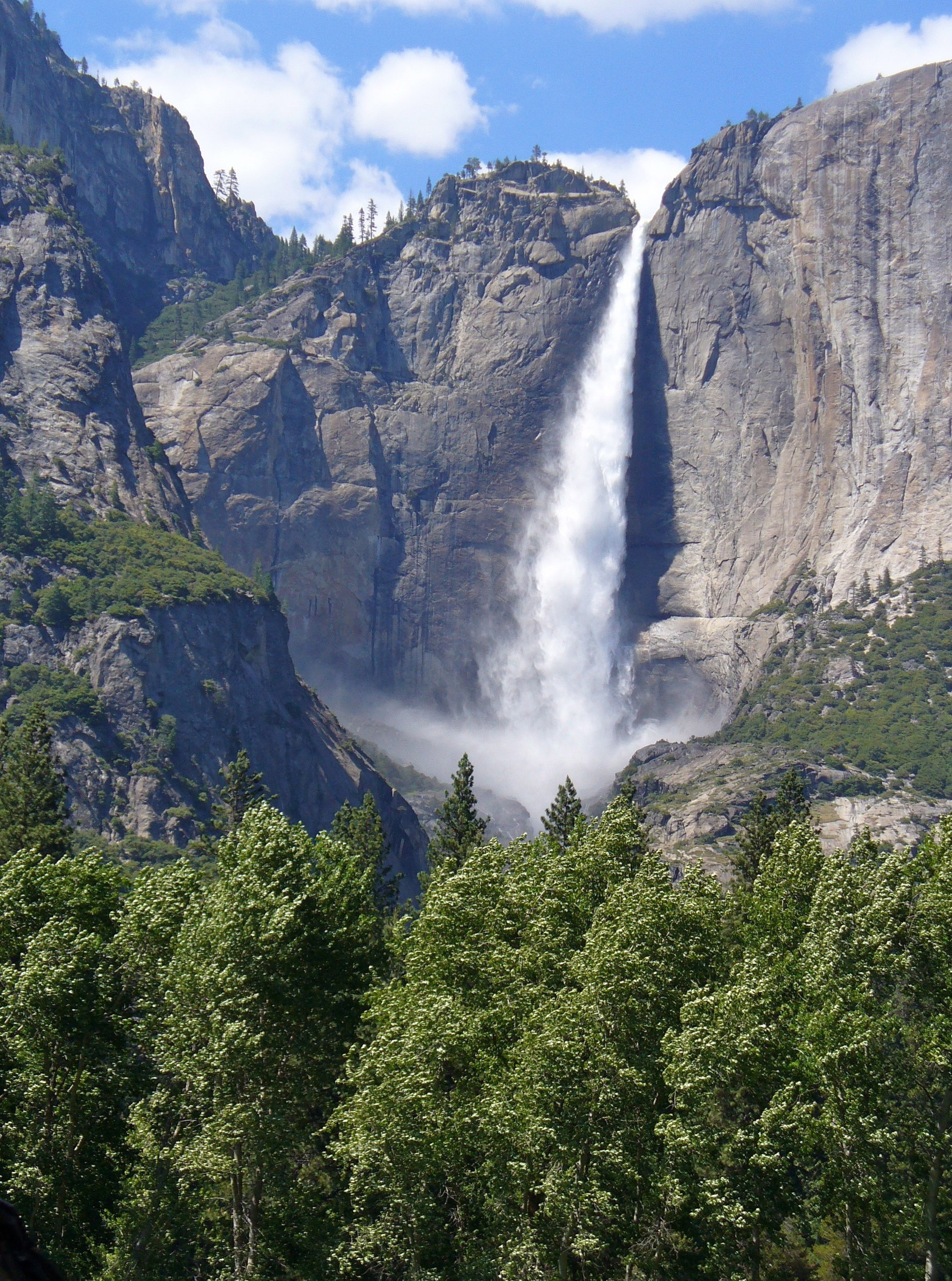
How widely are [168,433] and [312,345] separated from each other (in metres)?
26.9

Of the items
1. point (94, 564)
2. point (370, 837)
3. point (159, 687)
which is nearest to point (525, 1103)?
point (370, 837)

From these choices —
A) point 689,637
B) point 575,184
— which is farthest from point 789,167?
point 689,637

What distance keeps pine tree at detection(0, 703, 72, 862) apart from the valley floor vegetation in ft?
59.9

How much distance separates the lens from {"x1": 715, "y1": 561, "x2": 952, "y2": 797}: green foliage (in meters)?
129

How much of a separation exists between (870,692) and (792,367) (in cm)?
5304

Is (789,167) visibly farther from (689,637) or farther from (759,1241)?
(759,1241)

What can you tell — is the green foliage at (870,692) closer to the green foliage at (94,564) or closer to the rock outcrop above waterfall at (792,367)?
the rock outcrop above waterfall at (792,367)

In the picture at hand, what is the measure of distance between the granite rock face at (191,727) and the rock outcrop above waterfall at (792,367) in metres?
61.6

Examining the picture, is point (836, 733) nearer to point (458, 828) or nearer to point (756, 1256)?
point (458, 828)

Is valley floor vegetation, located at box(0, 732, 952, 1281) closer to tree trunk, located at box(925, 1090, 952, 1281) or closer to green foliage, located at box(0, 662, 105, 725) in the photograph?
tree trunk, located at box(925, 1090, 952, 1281)

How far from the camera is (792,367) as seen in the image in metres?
171

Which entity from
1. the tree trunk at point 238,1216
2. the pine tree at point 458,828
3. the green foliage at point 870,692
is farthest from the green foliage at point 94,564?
the tree trunk at point 238,1216

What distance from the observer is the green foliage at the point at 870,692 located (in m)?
129

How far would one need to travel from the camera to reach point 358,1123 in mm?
31188
